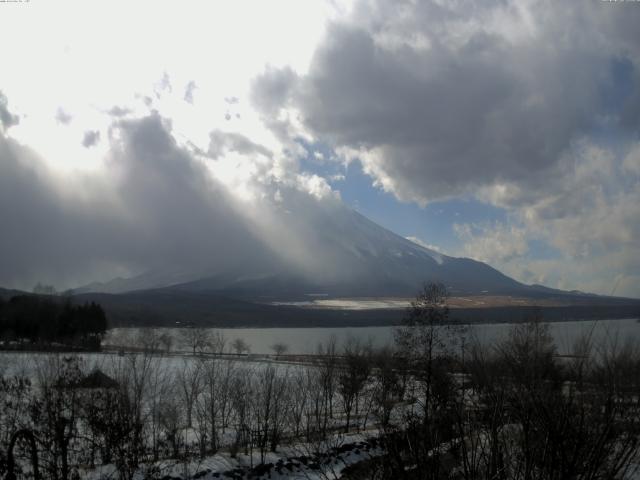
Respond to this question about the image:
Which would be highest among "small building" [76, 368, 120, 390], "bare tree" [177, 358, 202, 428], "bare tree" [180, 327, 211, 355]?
"small building" [76, 368, 120, 390]

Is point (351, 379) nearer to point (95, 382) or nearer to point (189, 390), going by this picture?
point (189, 390)

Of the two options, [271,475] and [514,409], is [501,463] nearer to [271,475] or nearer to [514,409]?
[514,409]

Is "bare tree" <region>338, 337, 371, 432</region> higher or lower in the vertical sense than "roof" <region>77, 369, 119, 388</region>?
lower

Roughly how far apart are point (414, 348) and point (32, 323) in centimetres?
6951

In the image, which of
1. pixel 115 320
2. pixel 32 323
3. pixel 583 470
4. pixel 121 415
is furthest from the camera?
pixel 115 320

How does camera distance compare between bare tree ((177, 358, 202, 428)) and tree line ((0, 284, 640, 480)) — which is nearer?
tree line ((0, 284, 640, 480))

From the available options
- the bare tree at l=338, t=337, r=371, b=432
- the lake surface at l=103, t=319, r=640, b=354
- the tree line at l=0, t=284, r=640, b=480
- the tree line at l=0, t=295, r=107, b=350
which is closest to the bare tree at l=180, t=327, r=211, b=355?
the lake surface at l=103, t=319, r=640, b=354

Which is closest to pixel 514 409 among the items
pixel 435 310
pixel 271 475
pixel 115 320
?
pixel 271 475

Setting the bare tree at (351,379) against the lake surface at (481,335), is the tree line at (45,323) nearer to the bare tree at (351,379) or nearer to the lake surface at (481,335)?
the lake surface at (481,335)

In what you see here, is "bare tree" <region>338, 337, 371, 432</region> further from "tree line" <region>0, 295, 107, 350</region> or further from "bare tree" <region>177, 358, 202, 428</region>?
"tree line" <region>0, 295, 107, 350</region>

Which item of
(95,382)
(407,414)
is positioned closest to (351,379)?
(95,382)

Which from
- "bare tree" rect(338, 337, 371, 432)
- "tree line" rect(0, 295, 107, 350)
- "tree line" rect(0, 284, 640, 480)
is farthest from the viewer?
"tree line" rect(0, 295, 107, 350)

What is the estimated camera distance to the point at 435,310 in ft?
119

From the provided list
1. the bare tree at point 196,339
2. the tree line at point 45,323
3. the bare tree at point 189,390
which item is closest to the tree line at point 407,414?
the bare tree at point 189,390
